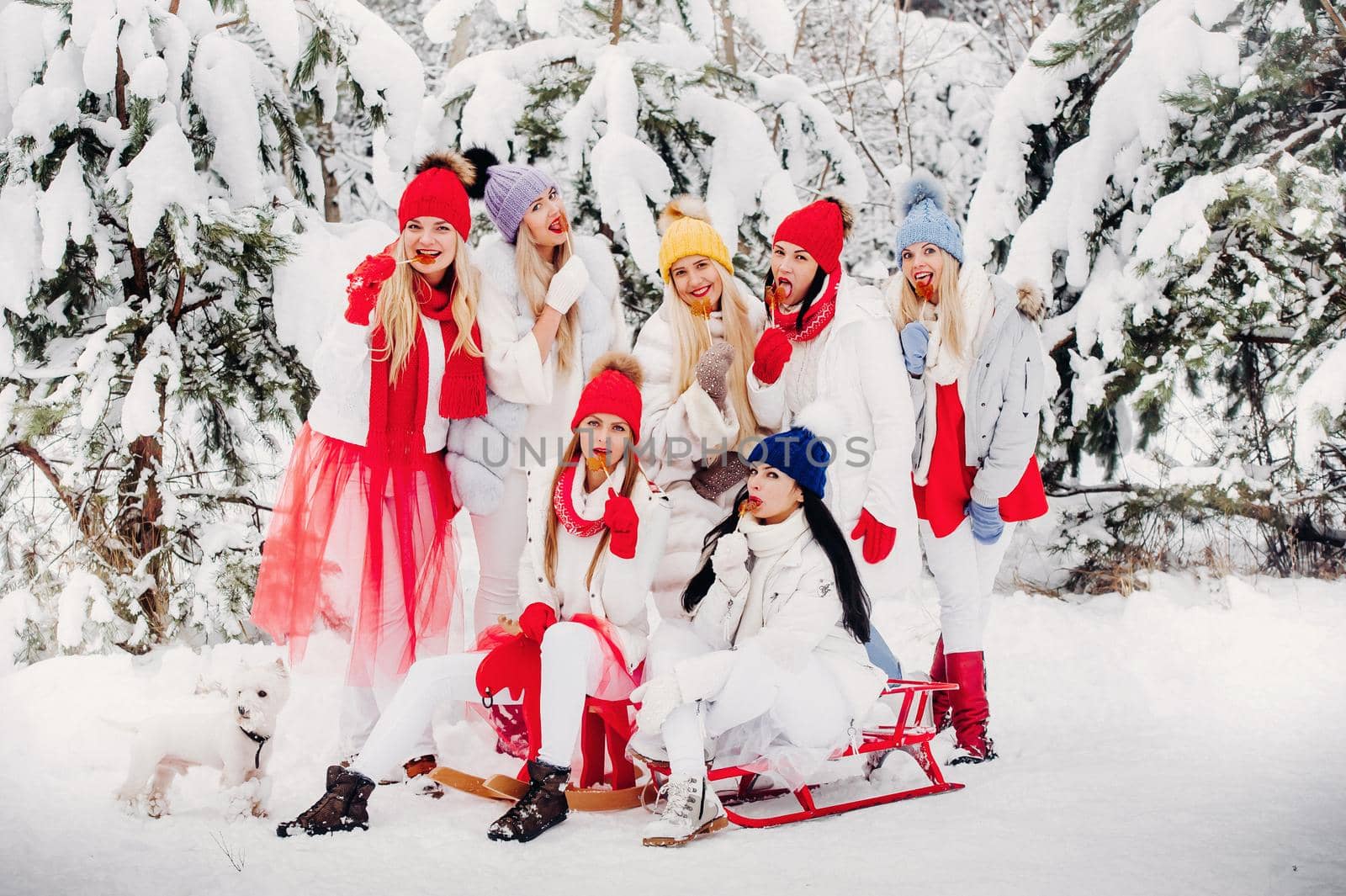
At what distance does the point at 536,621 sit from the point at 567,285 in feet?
3.65

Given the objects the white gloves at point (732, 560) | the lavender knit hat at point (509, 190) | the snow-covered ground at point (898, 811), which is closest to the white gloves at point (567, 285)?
the lavender knit hat at point (509, 190)

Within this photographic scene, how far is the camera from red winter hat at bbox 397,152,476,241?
10.5ft

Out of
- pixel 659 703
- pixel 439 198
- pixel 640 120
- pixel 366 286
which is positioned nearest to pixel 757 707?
pixel 659 703

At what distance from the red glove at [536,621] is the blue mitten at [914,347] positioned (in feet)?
4.56

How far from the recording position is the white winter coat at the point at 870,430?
10.5 ft

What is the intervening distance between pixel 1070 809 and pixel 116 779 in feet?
8.94

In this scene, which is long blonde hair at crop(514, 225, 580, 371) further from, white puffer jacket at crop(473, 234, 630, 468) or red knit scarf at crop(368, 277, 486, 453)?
red knit scarf at crop(368, 277, 486, 453)

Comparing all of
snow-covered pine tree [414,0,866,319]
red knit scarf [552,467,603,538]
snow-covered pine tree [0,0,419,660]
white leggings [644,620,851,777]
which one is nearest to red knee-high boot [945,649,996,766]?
white leggings [644,620,851,777]

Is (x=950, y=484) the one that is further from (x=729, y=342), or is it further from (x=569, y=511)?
(x=569, y=511)

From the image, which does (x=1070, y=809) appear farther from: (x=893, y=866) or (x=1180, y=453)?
(x=1180, y=453)

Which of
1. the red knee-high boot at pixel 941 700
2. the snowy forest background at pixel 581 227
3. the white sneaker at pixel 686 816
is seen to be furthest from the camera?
the snowy forest background at pixel 581 227

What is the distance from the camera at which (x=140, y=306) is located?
416 cm

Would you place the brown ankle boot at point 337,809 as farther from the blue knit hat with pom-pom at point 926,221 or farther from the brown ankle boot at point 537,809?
the blue knit hat with pom-pom at point 926,221

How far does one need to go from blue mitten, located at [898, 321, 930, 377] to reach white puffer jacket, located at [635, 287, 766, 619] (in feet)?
1.68
